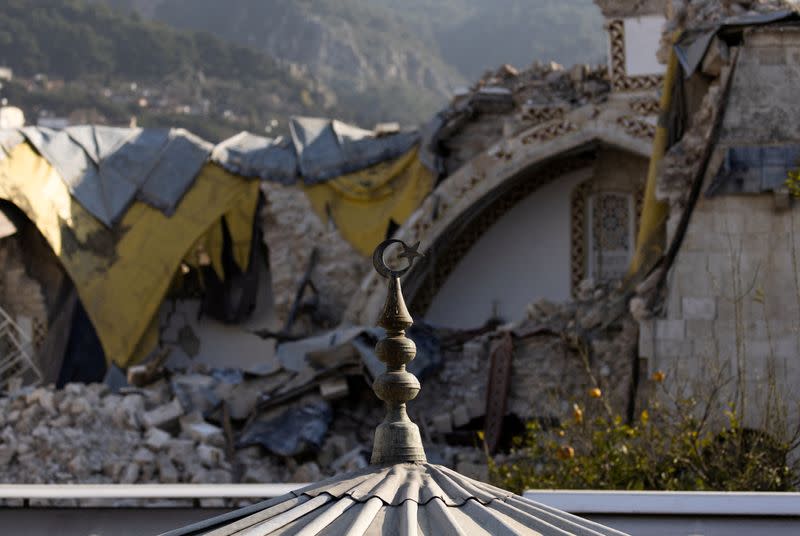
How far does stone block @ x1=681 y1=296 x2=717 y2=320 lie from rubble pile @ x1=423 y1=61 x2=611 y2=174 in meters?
7.01

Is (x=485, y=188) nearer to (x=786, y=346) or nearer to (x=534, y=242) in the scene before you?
(x=534, y=242)

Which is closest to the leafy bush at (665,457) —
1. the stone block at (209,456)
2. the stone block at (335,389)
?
the stone block at (209,456)

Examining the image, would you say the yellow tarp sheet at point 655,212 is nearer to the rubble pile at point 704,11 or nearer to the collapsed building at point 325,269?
the collapsed building at point 325,269

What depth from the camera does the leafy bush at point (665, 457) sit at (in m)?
11.3

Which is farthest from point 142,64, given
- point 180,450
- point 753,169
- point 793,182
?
point 793,182

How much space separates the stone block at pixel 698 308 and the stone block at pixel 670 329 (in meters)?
0.08

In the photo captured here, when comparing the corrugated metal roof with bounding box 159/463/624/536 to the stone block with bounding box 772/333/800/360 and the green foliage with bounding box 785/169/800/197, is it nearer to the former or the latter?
the green foliage with bounding box 785/169/800/197

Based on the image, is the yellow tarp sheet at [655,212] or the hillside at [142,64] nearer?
the yellow tarp sheet at [655,212]

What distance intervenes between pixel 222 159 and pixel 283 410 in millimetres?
4536

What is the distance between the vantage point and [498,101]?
2138cm

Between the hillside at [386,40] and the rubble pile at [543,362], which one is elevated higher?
the hillside at [386,40]

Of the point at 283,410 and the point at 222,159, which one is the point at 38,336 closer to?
the point at 222,159

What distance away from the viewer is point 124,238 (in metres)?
21.7

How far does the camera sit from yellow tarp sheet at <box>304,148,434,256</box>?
71.9 ft
